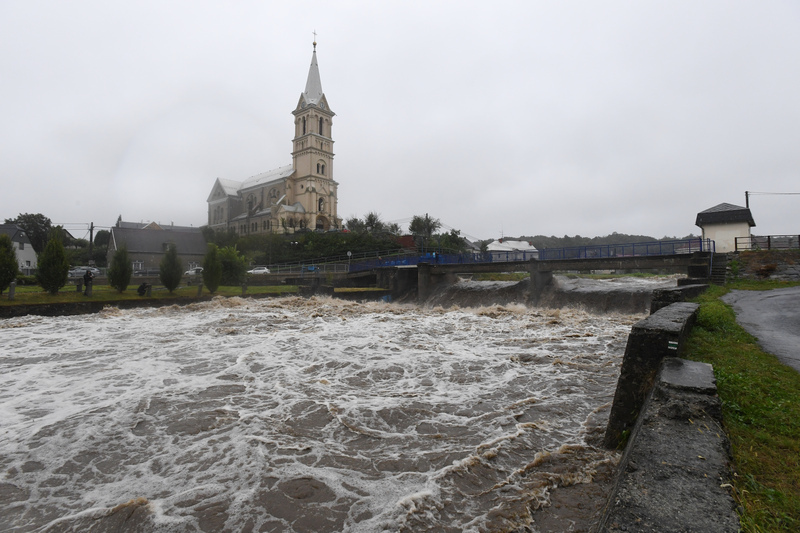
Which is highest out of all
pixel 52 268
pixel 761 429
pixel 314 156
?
pixel 314 156

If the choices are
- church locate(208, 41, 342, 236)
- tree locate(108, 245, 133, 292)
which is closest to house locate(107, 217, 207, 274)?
church locate(208, 41, 342, 236)

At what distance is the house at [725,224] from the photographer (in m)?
25.2

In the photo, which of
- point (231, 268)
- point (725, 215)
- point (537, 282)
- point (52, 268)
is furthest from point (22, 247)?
point (725, 215)

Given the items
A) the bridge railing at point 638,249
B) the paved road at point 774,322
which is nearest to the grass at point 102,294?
the bridge railing at point 638,249

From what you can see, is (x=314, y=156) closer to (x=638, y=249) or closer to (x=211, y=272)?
(x=211, y=272)

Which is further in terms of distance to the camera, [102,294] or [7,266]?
[102,294]

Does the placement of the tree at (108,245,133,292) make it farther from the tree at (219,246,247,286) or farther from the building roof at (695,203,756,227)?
the building roof at (695,203,756,227)

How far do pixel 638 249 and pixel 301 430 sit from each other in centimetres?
2909

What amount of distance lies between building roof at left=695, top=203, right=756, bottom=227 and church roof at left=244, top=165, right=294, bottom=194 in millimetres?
72773

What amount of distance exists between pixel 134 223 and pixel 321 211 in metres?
61.8

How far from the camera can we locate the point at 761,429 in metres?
3.13

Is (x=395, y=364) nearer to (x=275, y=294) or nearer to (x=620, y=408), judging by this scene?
(x=620, y=408)

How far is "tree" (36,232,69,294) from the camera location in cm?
2123

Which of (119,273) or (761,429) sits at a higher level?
(119,273)
